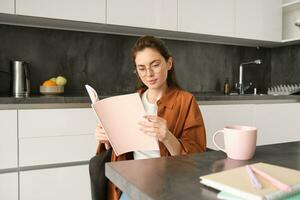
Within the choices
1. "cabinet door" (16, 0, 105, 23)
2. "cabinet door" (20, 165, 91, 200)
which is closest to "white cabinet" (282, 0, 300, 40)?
"cabinet door" (16, 0, 105, 23)

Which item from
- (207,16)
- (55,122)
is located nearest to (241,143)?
(55,122)

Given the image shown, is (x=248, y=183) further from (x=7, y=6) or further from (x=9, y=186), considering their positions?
(x=7, y=6)

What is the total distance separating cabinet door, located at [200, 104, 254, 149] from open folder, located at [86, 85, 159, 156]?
148 centimetres

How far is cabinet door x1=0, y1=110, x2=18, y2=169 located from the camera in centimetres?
166

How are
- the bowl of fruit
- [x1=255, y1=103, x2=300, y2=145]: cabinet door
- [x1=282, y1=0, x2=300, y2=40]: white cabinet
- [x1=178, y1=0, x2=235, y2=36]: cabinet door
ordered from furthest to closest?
[x1=282, y1=0, x2=300, y2=40]: white cabinet, [x1=255, y1=103, x2=300, y2=145]: cabinet door, [x1=178, y1=0, x2=235, y2=36]: cabinet door, the bowl of fruit

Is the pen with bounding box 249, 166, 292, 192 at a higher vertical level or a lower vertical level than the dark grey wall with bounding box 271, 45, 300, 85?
lower

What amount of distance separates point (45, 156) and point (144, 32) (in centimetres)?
133

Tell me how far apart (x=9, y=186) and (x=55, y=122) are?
44 cm

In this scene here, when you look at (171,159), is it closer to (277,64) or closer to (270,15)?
(270,15)

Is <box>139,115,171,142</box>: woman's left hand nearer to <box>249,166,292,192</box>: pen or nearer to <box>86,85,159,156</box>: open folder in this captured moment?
<box>86,85,159,156</box>: open folder

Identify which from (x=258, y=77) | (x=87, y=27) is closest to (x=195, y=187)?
(x=87, y=27)

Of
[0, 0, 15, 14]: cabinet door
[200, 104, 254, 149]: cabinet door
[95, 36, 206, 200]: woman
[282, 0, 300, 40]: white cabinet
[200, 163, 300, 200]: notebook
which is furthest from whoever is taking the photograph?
[282, 0, 300, 40]: white cabinet

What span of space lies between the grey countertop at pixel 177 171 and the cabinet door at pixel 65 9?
64.2 inches

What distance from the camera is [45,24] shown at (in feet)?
7.39
